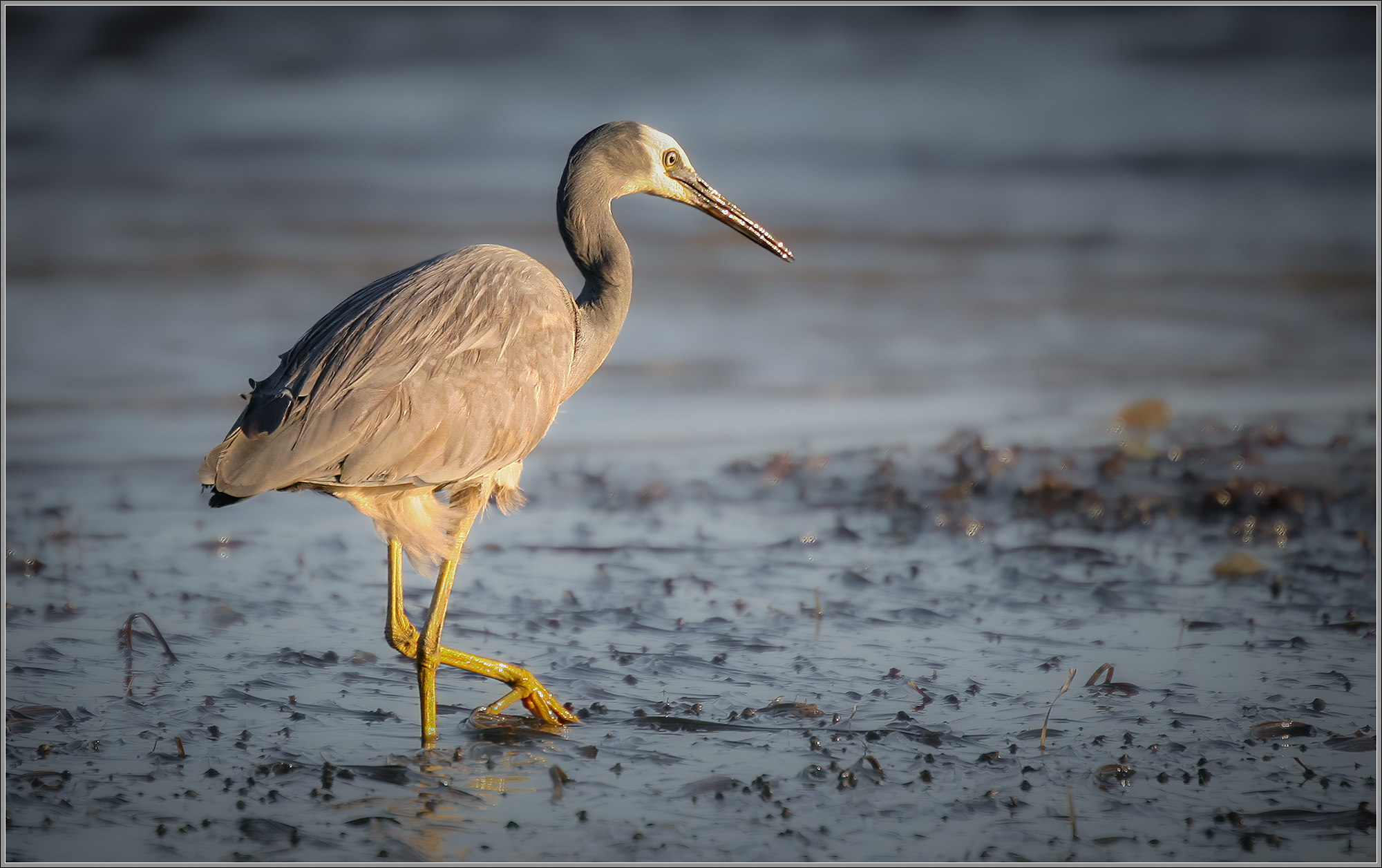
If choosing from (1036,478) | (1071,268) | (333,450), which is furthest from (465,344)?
(1071,268)

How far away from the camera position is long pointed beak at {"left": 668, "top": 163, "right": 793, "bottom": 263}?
510cm

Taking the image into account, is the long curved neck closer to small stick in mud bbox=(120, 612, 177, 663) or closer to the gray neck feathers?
the gray neck feathers

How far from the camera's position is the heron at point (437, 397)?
156 inches

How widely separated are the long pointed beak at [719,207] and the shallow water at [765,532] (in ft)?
4.69

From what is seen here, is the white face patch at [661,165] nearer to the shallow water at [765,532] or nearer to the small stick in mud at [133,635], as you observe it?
the shallow water at [765,532]

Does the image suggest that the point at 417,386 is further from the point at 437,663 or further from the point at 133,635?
the point at 133,635

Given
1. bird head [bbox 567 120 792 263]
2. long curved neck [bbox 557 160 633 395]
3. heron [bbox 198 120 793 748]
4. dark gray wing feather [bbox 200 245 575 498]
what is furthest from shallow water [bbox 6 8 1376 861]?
bird head [bbox 567 120 792 263]

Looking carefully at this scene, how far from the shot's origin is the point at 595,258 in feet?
15.9

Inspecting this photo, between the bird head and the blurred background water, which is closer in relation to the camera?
the bird head

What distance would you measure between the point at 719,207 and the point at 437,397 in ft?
5.40

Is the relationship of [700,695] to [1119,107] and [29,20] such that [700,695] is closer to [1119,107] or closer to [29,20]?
[1119,107]

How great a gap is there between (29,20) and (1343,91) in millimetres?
18751

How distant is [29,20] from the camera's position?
17.5 metres

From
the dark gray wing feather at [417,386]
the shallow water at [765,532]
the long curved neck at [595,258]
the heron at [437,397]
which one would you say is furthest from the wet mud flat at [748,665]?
the long curved neck at [595,258]
